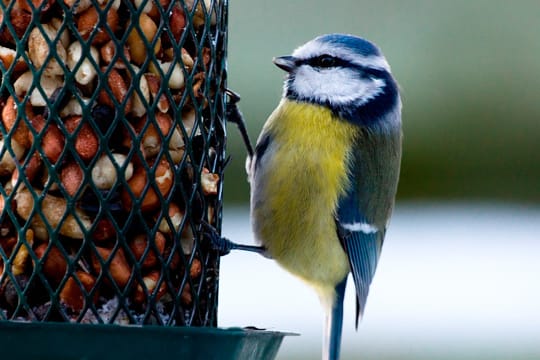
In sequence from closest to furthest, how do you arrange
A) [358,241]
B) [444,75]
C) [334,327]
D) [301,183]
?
[301,183] < [358,241] < [334,327] < [444,75]

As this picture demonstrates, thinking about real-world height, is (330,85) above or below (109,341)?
above

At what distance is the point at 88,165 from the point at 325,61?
890 mm

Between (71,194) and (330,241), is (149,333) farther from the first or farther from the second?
(330,241)

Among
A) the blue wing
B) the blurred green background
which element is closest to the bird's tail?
→ the blue wing

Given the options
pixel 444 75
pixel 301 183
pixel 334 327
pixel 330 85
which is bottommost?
pixel 334 327

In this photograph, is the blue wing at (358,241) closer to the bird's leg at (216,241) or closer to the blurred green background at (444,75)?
the bird's leg at (216,241)

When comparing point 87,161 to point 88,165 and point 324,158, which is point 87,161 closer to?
point 88,165

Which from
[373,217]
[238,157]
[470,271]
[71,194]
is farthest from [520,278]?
[71,194]

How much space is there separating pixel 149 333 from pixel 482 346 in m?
3.39

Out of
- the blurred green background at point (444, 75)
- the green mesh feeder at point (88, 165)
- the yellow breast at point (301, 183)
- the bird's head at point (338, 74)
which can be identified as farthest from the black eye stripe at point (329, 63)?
the blurred green background at point (444, 75)

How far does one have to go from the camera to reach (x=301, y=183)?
2.46 m

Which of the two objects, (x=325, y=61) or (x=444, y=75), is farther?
(x=444, y=75)

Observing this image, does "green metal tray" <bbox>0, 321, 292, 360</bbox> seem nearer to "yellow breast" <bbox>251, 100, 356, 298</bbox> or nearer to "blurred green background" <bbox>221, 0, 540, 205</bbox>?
"yellow breast" <bbox>251, 100, 356, 298</bbox>

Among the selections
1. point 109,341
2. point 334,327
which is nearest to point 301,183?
point 334,327
